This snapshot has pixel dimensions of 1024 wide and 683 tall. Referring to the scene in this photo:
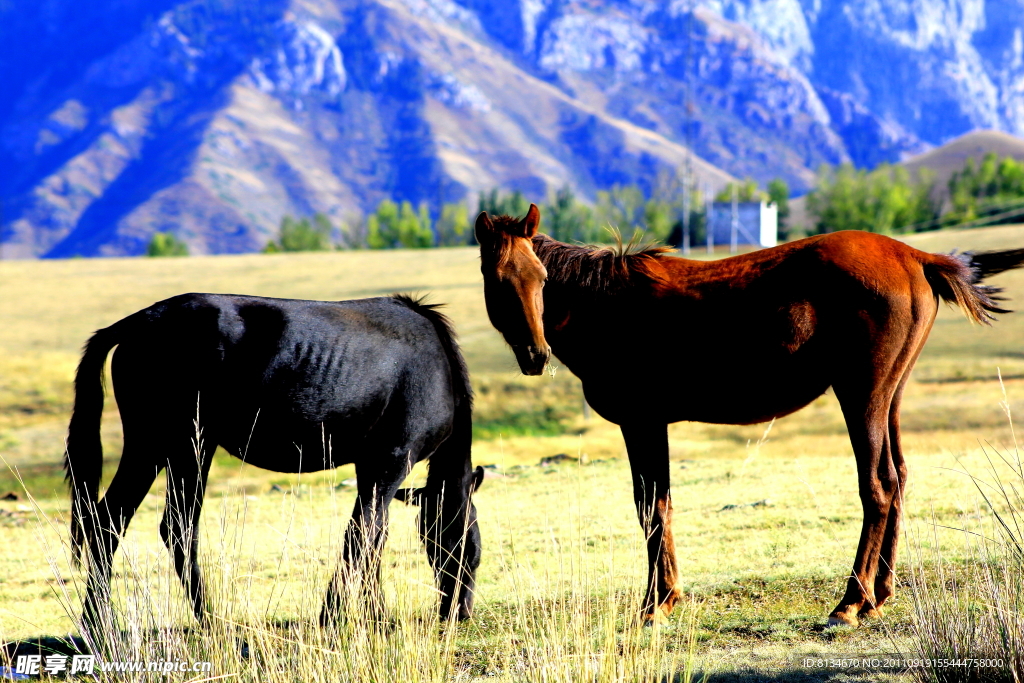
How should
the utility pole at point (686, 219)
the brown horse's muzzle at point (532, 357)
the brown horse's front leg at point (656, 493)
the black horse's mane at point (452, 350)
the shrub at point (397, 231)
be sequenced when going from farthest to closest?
the shrub at point (397, 231) → the utility pole at point (686, 219) → the black horse's mane at point (452, 350) → the brown horse's front leg at point (656, 493) → the brown horse's muzzle at point (532, 357)

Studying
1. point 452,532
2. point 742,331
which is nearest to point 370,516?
point 452,532

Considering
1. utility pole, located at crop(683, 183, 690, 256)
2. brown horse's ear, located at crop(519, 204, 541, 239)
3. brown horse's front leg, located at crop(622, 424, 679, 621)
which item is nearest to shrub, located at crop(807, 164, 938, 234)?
utility pole, located at crop(683, 183, 690, 256)

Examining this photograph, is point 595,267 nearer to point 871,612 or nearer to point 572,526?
point 572,526

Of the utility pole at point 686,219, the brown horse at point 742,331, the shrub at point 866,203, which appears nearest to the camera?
the brown horse at point 742,331

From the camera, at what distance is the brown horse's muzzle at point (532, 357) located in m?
5.33

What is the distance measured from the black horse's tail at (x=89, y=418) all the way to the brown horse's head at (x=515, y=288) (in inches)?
102

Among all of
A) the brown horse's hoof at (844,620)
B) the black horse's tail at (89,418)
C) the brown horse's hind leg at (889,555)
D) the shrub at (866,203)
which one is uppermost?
the black horse's tail at (89,418)

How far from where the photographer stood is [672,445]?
60.5ft

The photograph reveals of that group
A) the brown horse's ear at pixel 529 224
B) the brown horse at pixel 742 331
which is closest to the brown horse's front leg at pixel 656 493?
the brown horse at pixel 742 331

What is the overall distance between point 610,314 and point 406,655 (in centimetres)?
249

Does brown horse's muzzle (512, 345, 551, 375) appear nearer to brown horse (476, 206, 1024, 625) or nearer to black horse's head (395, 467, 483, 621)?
brown horse (476, 206, 1024, 625)

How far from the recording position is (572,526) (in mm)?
5941

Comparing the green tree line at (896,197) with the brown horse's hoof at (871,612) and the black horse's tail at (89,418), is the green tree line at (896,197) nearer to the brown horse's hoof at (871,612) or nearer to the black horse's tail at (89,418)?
the brown horse's hoof at (871,612)

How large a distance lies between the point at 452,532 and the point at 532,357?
171 cm
